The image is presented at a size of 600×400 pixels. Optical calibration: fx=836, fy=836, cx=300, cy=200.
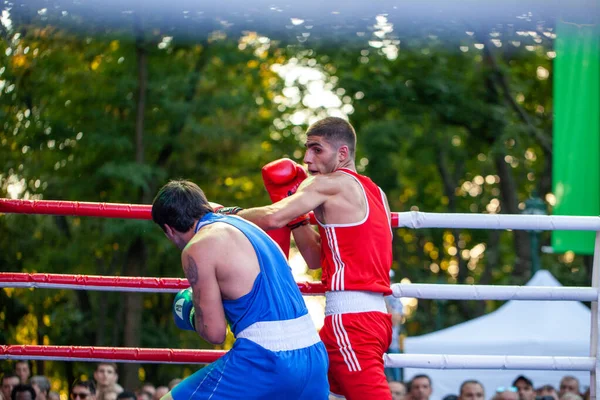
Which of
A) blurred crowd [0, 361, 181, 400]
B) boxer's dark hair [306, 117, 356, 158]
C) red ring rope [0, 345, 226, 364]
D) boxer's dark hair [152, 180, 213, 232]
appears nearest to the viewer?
boxer's dark hair [152, 180, 213, 232]

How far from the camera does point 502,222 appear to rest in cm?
400

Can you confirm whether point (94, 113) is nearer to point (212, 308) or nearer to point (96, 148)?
point (96, 148)

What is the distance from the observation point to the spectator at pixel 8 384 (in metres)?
6.64

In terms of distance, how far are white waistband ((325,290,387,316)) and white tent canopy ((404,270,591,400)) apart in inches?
289

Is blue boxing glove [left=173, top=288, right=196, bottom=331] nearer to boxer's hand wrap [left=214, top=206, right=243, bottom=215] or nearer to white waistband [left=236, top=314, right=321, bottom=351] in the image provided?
white waistband [left=236, top=314, right=321, bottom=351]

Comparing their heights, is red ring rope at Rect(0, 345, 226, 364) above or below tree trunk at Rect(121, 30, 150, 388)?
above

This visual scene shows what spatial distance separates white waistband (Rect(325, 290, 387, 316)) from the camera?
374cm

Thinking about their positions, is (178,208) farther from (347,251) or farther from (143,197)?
(143,197)

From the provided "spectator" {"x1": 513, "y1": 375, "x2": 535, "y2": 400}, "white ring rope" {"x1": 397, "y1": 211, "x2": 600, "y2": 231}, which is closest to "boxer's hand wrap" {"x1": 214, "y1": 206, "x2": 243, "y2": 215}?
"white ring rope" {"x1": 397, "y1": 211, "x2": 600, "y2": 231}

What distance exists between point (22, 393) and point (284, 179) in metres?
3.14

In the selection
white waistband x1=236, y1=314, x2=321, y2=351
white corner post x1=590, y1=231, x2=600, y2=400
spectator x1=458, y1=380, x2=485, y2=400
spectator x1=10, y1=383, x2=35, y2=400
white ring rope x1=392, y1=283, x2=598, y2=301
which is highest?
white waistband x1=236, y1=314, x2=321, y2=351

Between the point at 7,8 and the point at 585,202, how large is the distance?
21.1ft

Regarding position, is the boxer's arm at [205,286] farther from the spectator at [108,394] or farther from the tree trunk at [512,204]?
the tree trunk at [512,204]

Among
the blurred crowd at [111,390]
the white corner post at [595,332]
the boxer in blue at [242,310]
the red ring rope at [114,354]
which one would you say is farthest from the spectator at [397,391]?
the boxer in blue at [242,310]
